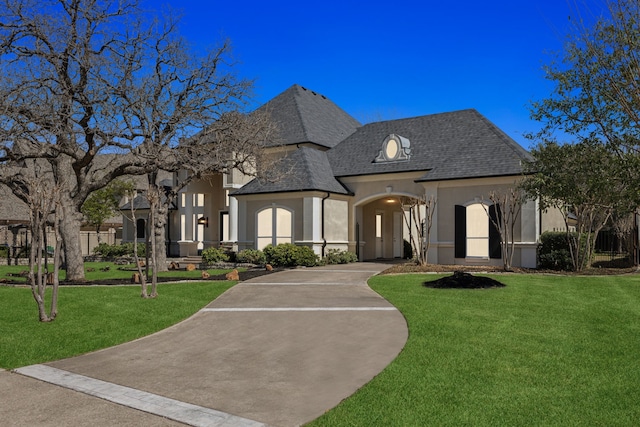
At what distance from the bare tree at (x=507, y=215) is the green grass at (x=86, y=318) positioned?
10.2 metres

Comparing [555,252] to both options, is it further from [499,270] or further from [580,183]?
[580,183]

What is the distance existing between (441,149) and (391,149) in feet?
Answer: 7.53

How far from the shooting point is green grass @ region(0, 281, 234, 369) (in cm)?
789

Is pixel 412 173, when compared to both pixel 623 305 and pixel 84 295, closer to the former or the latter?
pixel 623 305

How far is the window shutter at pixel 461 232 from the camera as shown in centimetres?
2085

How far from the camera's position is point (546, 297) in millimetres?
12117

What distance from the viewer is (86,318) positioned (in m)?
10.0

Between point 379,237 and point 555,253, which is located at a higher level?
point 379,237

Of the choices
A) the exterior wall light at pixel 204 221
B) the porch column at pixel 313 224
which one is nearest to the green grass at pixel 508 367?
the porch column at pixel 313 224

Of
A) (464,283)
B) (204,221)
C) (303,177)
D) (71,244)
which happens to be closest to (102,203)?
(204,221)

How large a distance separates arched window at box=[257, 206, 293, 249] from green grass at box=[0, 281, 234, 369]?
Answer: 9211 millimetres

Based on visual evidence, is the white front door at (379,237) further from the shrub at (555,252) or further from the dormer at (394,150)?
the shrub at (555,252)

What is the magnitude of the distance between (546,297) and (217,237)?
21171 mm

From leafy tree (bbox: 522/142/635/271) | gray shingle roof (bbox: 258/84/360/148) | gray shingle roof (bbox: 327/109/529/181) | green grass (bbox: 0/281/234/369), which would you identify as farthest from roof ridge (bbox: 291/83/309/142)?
green grass (bbox: 0/281/234/369)
